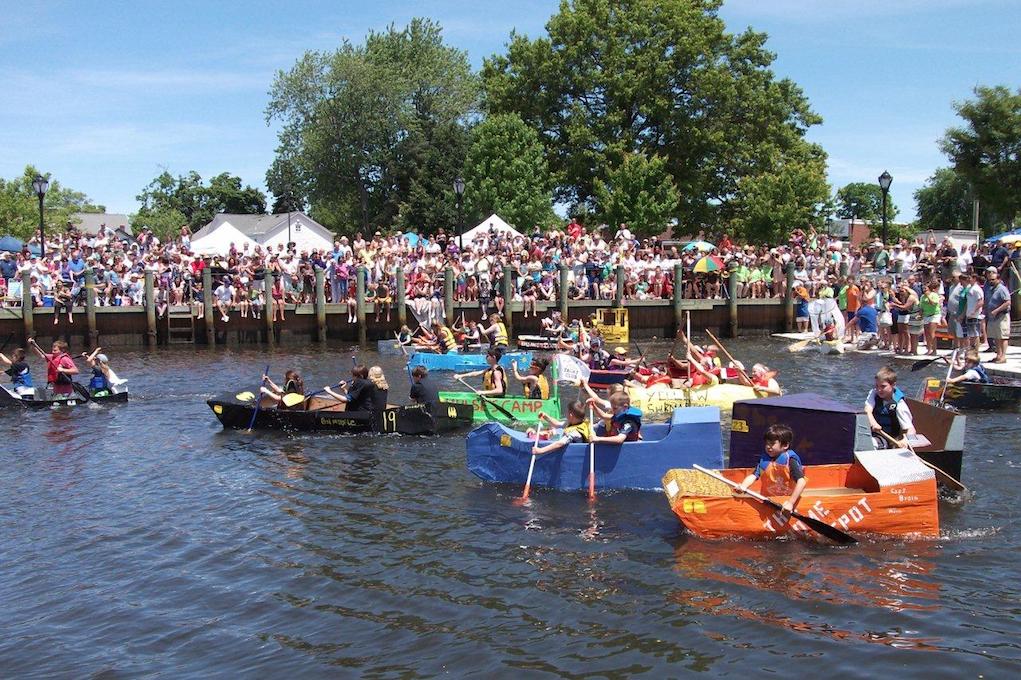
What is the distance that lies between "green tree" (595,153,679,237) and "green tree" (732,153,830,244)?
4073mm

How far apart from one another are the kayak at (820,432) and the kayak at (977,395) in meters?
5.10

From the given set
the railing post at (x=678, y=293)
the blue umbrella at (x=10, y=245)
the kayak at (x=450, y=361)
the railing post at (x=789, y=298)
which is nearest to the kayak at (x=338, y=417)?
the kayak at (x=450, y=361)

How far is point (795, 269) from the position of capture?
34562 millimetres

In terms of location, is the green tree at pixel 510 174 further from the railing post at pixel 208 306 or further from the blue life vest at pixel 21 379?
the blue life vest at pixel 21 379

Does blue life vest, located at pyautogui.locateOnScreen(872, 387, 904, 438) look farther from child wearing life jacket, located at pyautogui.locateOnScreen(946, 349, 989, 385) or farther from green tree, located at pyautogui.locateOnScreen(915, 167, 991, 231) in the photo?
green tree, located at pyautogui.locateOnScreen(915, 167, 991, 231)

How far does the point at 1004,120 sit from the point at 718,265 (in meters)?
11.9

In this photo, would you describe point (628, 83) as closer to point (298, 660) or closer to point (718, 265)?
point (718, 265)

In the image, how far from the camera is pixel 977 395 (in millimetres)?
17844

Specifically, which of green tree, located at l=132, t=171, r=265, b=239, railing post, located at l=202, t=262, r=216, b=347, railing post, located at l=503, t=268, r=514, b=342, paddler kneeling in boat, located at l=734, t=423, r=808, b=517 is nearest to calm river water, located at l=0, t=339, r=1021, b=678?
paddler kneeling in boat, located at l=734, t=423, r=808, b=517

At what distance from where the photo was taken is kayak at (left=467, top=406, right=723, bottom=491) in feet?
43.1

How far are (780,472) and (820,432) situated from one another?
1.11 meters

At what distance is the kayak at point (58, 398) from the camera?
20.6 meters

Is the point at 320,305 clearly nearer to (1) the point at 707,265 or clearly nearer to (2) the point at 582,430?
(1) the point at 707,265

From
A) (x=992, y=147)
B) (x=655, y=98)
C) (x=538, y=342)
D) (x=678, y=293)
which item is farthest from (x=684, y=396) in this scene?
(x=655, y=98)
